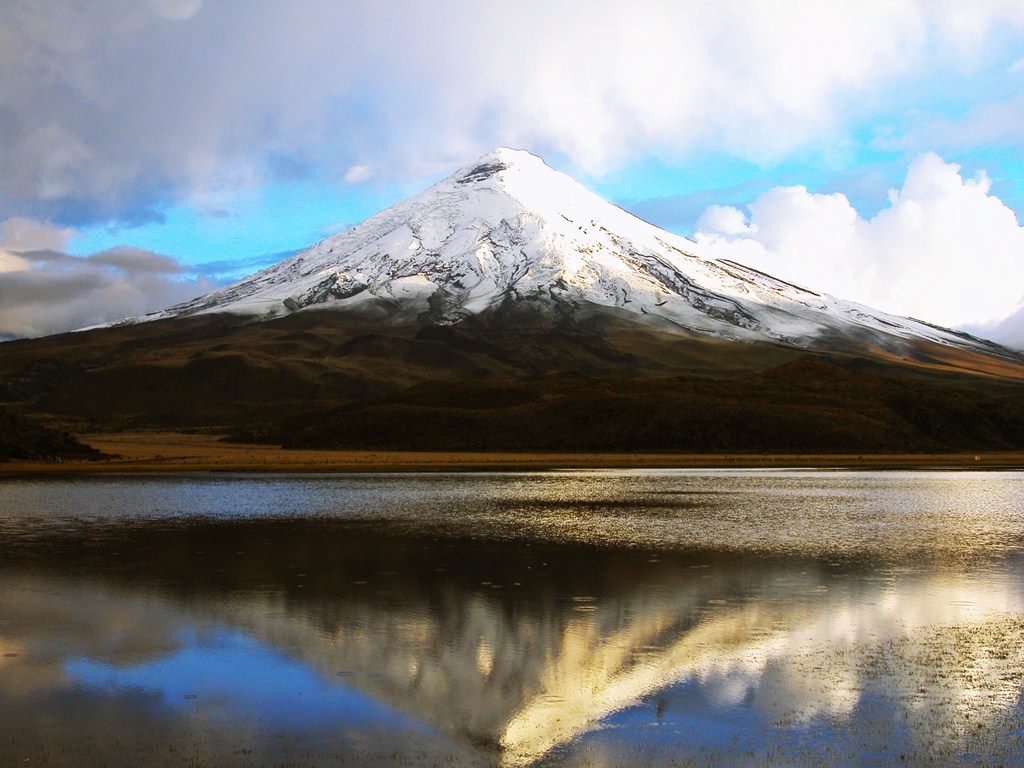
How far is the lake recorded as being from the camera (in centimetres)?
1147

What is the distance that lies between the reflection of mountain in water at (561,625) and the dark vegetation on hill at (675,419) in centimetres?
6033

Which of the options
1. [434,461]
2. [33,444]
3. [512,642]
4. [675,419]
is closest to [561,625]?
[512,642]

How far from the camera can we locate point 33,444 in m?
70.6

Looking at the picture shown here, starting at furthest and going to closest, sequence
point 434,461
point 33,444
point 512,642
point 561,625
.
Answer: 1. point 434,461
2. point 33,444
3. point 561,625
4. point 512,642

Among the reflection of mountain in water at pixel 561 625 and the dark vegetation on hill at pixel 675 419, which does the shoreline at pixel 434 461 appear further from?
the reflection of mountain in water at pixel 561 625

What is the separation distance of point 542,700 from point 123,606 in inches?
392

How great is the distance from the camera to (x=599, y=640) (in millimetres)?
16109

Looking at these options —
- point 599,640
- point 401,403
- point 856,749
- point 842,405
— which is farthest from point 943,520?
point 401,403

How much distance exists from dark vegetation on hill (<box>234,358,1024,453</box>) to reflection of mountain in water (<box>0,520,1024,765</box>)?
2375 inches

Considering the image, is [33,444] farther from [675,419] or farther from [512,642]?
[512,642]

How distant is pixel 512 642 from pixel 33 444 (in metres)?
64.4

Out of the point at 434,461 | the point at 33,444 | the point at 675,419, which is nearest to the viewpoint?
the point at 33,444

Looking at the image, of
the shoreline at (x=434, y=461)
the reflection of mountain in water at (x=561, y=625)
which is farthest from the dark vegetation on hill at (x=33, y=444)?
the reflection of mountain in water at (x=561, y=625)

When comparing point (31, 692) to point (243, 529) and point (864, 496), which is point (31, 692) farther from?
point (864, 496)
